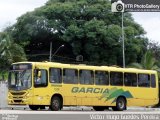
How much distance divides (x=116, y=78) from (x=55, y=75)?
447 cm

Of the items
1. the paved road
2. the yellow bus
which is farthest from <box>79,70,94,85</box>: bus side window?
the paved road

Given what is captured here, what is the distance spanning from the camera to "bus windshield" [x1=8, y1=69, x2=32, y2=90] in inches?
903

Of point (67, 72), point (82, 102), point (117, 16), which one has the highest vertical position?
point (117, 16)

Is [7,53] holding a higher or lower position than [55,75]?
higher

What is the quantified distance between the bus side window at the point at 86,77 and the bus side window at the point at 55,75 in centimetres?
133

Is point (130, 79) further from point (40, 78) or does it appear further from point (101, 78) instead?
point (40, 78)

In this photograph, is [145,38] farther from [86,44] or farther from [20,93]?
[20,93]

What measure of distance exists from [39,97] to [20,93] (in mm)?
965

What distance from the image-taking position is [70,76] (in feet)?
79.6

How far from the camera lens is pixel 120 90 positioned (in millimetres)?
26641

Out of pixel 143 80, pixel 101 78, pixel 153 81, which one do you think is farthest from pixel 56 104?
pixel 153 81

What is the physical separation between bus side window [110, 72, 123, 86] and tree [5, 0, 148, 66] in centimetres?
3114

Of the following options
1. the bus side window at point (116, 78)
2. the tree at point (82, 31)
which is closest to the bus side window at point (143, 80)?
the bus side window at point (116, 78)

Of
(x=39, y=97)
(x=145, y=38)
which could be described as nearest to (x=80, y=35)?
(x=145, y=38)
